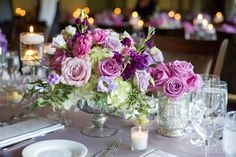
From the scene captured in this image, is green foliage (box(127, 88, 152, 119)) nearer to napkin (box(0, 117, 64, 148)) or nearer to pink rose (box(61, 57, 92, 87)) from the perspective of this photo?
pink rose (box(61, 57, 92, 87))

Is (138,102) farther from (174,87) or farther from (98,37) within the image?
(98,37)

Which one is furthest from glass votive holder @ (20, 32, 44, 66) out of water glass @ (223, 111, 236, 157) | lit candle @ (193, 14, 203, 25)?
lit candle @ (193, 14, 203, 25)

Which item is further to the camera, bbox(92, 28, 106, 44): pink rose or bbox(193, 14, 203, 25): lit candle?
bbox(193, 14, 203, 25): lit candle

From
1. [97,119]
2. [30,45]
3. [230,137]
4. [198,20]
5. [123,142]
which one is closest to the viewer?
[230,137]

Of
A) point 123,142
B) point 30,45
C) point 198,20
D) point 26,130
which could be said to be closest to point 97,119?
point 123,142

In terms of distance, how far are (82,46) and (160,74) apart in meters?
0.30

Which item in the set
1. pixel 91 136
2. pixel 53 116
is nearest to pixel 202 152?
pixel 91 136

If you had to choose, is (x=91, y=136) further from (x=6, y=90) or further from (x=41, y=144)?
(x=6, y=90)

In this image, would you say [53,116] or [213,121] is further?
[53,116]

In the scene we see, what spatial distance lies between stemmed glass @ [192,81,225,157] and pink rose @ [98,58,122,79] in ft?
1.14

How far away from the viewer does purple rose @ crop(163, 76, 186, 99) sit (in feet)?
4.46

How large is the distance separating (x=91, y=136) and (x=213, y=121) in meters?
0.44

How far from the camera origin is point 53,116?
1646 mm

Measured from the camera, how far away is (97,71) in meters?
1.27
